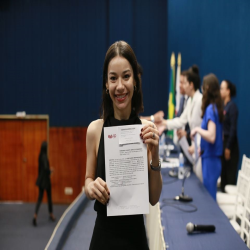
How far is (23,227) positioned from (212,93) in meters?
4.44

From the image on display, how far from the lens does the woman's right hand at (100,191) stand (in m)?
1.15

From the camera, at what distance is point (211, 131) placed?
3.19 metres

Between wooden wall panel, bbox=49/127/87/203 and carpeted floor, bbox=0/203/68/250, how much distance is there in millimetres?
581

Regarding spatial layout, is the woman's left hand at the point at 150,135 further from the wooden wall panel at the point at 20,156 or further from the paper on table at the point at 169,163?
the wooden wall panel at the point at 20,156

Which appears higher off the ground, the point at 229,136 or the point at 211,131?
the point at 211,131

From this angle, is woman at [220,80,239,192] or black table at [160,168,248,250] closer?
black table at [160,168,248,250]

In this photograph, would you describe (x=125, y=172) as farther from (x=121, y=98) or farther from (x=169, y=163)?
(x=169, y=163)

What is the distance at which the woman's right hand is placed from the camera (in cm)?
115

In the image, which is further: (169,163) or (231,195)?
(169,163)

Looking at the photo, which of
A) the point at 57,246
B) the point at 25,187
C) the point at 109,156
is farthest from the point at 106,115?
the point at 25,187

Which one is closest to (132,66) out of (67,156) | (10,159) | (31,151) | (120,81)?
(120,81)

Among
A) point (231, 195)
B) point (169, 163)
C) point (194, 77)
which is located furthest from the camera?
point (169, 163)

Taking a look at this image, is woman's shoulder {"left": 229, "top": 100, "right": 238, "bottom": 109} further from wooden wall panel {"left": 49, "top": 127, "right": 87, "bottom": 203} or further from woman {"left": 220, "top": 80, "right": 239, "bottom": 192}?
wooden wall panel {"left": 49, "top": 127, "right": 87, "bottom": 203}

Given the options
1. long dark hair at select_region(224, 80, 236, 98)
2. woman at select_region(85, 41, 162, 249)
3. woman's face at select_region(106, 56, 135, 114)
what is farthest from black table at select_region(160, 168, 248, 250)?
long dark hair at select_region(224, 80, 236, 98)
